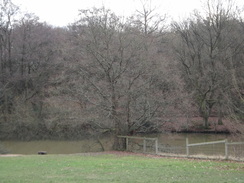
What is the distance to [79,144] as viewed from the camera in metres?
31.7

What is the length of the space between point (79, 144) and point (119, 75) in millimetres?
11423

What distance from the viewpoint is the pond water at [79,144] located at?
26653 millimetres

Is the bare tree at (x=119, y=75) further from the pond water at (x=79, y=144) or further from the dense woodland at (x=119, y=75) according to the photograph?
the pond water at (x=79, y=144)

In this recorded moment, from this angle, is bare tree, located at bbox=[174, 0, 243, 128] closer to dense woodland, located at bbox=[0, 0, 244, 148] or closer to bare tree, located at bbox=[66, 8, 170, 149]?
dense woodland, located at bbox=[0, 0, 244, 148]

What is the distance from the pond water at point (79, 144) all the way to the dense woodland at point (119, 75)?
1139mm

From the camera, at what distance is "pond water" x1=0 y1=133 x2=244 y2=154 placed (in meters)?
26.7

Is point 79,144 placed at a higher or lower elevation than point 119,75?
lower

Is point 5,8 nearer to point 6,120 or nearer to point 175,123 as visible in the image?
point 6,120

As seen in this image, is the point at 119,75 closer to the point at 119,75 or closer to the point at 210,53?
the point at 119,75

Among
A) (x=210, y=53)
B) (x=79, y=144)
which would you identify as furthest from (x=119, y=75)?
(x=210, y=53)

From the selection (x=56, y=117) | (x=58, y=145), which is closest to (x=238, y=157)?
(x=56, y=117)

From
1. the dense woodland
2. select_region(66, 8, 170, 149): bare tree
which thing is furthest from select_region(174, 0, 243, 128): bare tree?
select_region(66, 8, 170, 149): bare tree

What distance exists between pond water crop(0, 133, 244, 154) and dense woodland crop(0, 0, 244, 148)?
1139 mm

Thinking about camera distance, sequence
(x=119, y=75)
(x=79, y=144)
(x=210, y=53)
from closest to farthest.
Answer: (x=119, y=75)
(x=79, y=144)
(x=210, y=53)
